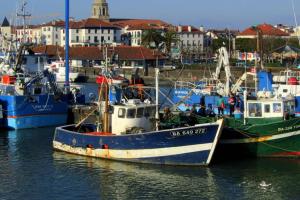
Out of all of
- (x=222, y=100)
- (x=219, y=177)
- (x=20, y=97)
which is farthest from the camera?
(x=20, y=97)

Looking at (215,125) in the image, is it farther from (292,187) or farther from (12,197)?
(12,197)

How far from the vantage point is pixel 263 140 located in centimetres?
3083

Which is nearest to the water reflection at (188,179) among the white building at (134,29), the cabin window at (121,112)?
the cabin window at (121,112)

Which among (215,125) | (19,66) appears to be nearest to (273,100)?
(215,125)

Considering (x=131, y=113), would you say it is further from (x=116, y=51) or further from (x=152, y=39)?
(x=152, y=39)

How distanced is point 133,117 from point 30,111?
569 inches

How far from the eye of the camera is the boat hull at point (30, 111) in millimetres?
41875

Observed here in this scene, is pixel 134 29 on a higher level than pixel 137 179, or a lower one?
higher

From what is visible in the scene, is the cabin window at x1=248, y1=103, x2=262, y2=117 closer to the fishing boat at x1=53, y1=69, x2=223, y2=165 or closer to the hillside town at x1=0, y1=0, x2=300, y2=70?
the fishing boat at x1=53, y1=69, x2=223, y2=165

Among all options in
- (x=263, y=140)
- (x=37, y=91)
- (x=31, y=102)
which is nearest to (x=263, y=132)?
(x=263, y=140)

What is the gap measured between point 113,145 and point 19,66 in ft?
61.9

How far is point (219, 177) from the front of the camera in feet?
90.1

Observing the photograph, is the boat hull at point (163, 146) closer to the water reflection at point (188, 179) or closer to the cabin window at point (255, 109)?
the water reflection at point (188, 179)

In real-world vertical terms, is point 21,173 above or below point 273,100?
below
